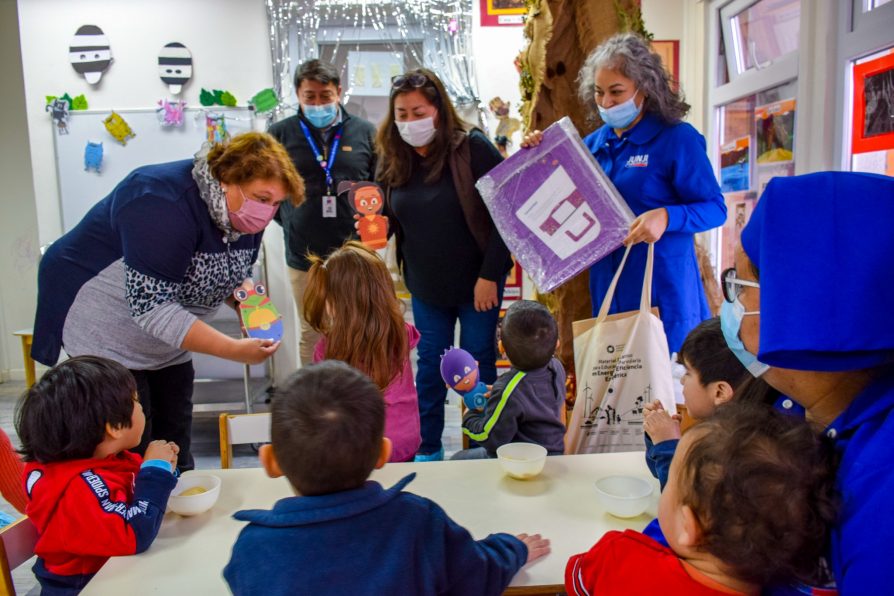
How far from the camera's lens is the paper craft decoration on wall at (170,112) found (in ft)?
13.7

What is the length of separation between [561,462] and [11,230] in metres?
5.54

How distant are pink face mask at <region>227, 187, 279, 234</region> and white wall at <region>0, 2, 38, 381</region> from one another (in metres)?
4.39

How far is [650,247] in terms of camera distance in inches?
75.7

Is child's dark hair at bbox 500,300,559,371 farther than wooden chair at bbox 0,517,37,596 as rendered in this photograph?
Yes

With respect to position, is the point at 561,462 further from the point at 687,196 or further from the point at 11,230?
the point at 11,230

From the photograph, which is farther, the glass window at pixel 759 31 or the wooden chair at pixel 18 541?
the glass window at pixel 759 31

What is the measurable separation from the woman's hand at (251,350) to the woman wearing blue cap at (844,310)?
1335 mm

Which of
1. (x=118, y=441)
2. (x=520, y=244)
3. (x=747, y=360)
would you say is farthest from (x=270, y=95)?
(x=747, y=360)

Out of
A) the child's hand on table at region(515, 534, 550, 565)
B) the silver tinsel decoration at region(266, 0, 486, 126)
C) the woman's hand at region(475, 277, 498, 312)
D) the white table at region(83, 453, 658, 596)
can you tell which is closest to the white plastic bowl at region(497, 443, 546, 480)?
the white table at region(83, 453, 658, 596)

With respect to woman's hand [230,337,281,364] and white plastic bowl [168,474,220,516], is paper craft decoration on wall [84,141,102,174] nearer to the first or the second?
woman's hand [230,337,281,364]

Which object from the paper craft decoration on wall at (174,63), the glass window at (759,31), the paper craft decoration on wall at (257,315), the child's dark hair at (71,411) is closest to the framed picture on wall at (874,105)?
the glass window at (759,31)

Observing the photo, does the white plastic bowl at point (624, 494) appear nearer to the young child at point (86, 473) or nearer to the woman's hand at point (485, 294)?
the young child at point (86, 473)

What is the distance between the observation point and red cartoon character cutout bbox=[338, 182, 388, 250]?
93.7 inches

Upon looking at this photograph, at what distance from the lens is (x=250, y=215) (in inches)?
69.7
